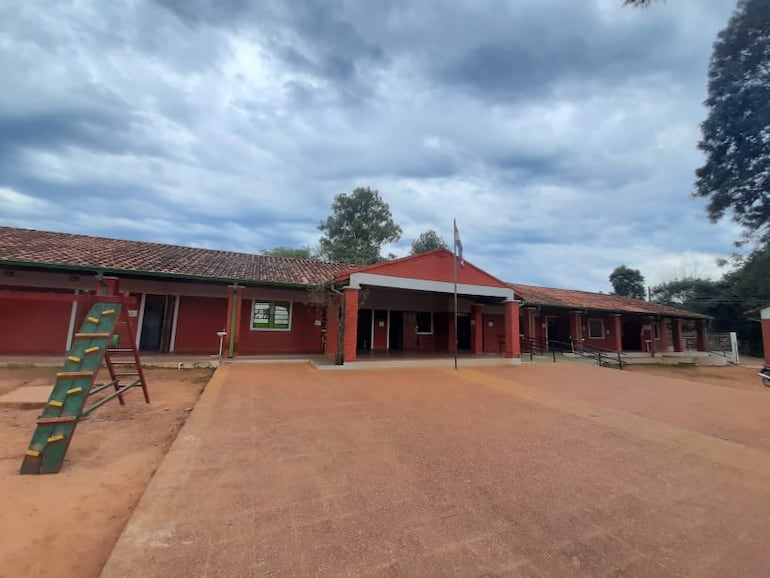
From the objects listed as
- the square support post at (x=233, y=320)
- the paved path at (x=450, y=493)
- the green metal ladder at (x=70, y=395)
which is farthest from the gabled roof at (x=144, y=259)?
the green metal ladder at (x=70, y=395)

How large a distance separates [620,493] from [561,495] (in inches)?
24.5

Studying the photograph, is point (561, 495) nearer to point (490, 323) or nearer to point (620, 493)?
point (620, 493)

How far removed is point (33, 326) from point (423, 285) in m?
12.2

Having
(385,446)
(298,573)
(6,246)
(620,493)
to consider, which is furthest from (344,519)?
(6,246)

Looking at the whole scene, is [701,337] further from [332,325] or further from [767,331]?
[332,325]

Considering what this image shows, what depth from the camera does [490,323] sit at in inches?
715

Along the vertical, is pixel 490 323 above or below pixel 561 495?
above

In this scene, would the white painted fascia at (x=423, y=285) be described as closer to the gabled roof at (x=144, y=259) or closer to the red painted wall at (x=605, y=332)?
the gabled roof at (x=144, y=259)

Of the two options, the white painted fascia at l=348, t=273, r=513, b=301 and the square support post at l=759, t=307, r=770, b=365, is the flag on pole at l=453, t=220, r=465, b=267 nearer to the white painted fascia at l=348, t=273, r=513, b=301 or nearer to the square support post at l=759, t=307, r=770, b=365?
the white painted fascia at l=348, t=273, r=513, b=301

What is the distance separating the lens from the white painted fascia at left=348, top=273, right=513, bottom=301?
11.0 meters

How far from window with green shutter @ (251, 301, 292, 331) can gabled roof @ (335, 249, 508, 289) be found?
9.53ft

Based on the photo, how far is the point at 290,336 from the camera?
530 inches

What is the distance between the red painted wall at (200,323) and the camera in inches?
488

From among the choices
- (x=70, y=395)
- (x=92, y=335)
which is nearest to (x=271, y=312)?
(x=92, y=335)
